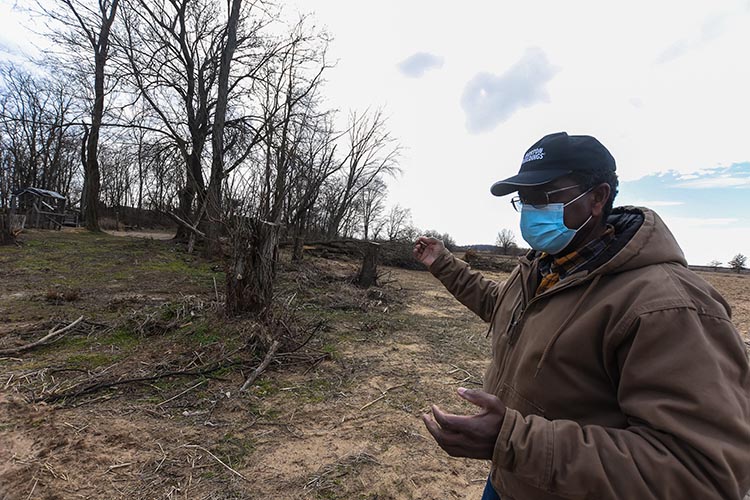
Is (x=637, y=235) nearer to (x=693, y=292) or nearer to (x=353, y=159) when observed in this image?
(x=693, y=292)

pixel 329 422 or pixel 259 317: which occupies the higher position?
pixel 259 317

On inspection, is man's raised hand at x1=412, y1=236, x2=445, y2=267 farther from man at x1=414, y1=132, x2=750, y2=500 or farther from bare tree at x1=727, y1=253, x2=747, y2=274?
bare tree at x1=727, y1=253, x2=747, y2=274

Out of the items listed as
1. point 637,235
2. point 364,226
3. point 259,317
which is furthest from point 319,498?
point 364,226

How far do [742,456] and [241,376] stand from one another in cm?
378

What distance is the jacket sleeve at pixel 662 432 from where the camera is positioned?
0.77 m

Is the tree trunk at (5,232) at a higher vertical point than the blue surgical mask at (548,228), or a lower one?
lower

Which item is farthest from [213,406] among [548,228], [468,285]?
[548,228]

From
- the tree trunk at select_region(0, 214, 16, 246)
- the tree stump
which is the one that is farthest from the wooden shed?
the tree stump

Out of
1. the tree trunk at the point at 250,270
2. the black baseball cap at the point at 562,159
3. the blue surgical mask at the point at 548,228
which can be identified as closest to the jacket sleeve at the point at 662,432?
the blue surgical mask at the point at 548,228

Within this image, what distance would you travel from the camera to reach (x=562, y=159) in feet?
4.25

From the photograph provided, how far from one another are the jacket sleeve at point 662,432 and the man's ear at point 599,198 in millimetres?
514

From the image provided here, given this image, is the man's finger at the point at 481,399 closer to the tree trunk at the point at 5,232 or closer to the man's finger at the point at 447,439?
the man's finger at the point at 447,439

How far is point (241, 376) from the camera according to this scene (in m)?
3.69

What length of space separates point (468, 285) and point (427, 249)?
0.35m
